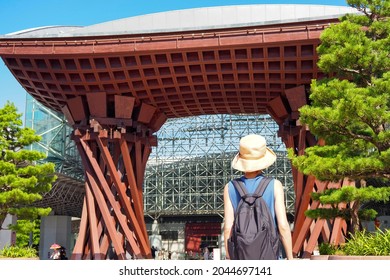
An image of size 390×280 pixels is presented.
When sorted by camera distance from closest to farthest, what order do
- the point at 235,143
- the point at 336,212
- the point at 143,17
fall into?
the point at 336,212
the point at 143,17
the point at 235,143

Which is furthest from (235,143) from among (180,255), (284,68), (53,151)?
(284,68)

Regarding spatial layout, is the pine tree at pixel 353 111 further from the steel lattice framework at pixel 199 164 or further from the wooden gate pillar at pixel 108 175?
the steel lattice framework at pixel 199 164

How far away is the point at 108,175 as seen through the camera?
2856 centimetres

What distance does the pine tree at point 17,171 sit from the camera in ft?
72.2

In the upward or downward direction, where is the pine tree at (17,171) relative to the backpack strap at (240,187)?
upward

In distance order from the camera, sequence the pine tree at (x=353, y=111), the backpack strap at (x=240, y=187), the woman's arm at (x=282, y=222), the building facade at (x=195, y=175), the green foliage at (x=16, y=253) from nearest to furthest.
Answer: the woman's arm at (x=282, y=222)
the backpack strap at (x=240, y=187)
the pine tree at (x=353, y=111)
the green foliage at (x=16, y=253)
the building facade at (x=195, y=175)

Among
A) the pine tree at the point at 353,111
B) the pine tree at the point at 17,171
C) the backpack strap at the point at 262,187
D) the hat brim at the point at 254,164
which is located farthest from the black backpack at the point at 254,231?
the pine tree at the point at 17,171

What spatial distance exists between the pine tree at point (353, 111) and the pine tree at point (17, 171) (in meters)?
12.6

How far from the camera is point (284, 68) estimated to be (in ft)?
85.1

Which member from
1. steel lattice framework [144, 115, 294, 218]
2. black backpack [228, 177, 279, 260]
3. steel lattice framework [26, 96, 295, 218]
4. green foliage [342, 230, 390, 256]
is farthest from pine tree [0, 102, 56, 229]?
steel lattice framework [144, 115, 294, 218]

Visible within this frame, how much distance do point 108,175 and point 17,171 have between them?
6.60m

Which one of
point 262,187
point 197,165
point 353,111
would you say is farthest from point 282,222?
point 197,165
